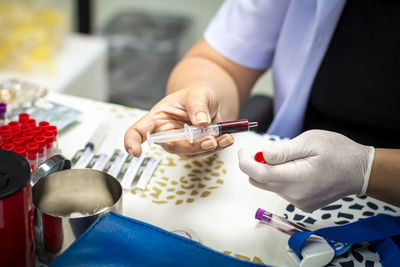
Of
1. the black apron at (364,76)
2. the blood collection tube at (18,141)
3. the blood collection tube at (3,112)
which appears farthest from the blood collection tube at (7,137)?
the black apron at (364,76)

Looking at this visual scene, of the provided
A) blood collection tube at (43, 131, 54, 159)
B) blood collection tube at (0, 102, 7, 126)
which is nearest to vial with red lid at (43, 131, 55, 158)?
blood collection tube at (43, 131, 54, 159)

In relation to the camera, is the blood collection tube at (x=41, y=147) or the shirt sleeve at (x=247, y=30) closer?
the blood collection tube at (x=41, y=147)

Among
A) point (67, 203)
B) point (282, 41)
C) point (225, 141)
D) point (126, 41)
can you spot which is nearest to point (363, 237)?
point (225, 141)

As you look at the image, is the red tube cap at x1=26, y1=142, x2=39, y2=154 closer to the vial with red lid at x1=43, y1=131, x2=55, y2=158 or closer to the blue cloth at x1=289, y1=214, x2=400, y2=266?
the vial with red lid at x1=43, y1=131, x2=55, y2=158

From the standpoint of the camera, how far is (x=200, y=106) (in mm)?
602

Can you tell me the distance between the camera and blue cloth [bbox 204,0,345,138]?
83 centimetres

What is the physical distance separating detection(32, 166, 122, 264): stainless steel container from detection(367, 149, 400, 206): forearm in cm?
34

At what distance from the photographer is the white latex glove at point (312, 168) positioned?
52cm

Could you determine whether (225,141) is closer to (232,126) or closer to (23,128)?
(232,126)

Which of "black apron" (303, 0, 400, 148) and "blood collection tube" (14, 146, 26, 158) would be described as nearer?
"blood collection tube" (14, 146, 26, 158)

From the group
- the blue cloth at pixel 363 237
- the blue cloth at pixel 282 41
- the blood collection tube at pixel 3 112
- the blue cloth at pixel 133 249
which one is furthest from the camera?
the blue cloth at pixel 282 41

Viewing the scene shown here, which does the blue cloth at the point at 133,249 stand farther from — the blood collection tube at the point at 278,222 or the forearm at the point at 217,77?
the forearm at the point at 217,77

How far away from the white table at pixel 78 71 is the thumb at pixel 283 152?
34.1 inches

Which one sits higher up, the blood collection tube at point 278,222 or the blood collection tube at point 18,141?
the blood collection tube at point 18,141
